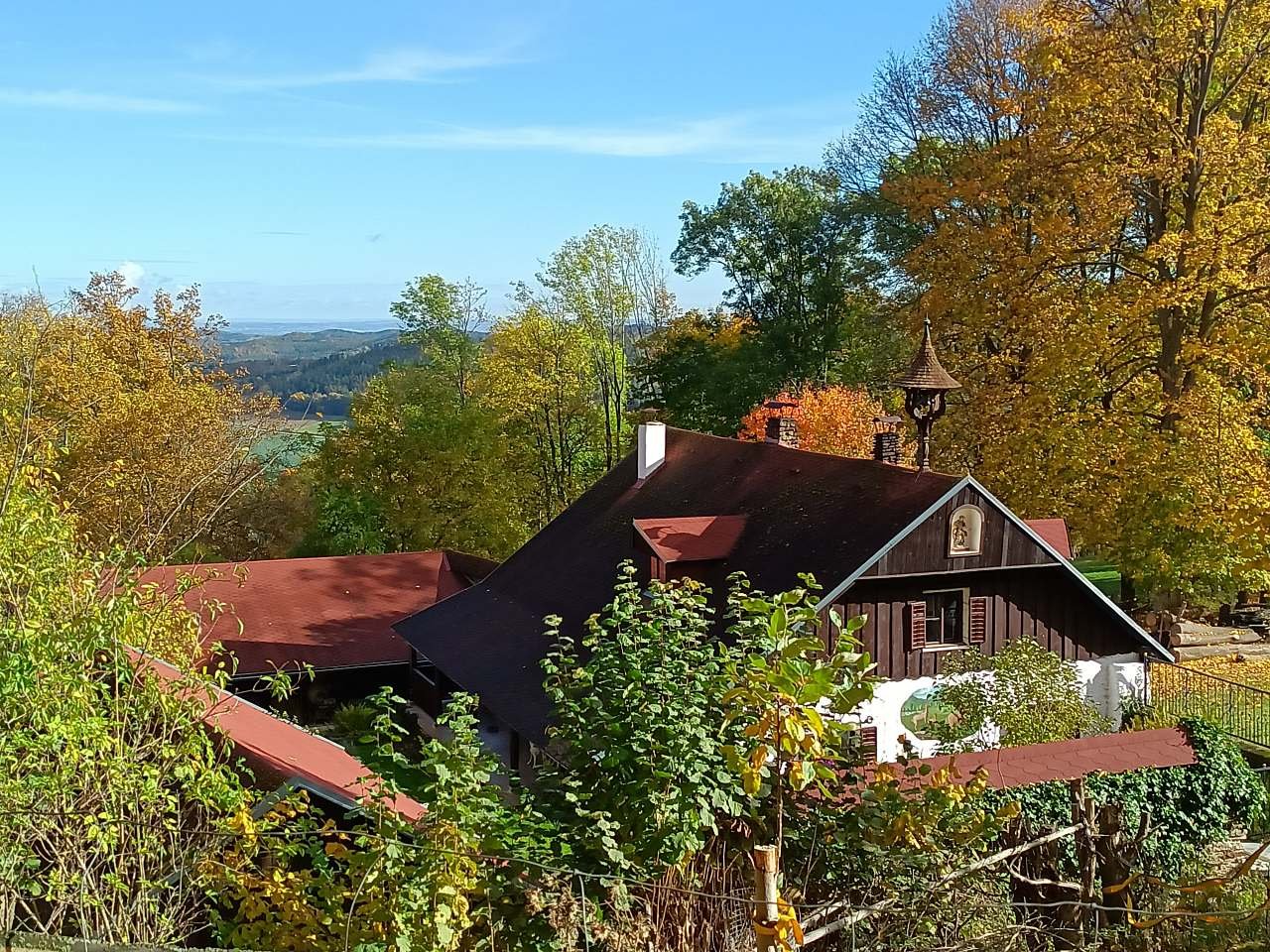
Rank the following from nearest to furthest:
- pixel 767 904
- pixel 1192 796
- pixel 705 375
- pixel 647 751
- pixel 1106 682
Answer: pixel 767 904 < pixel 647 751 < pixel 1192 796 < pixel 1106 682 < pixel 705 375

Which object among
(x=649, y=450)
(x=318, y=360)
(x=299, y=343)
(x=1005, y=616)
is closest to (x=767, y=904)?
(x=1005, y=616)

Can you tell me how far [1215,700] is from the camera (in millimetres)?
18203

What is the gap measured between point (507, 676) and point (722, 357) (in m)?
22.1

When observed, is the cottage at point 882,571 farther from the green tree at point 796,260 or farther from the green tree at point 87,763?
the green tree at point 796,260

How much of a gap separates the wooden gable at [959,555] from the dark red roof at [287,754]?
24.3ft

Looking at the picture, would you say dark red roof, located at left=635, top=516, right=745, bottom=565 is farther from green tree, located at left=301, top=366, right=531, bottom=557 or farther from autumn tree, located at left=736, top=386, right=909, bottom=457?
green tree, located at left=301, top=366, right=531, bottom=557

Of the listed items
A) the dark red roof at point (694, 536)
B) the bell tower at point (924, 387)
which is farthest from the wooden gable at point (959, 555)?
the dark red roof at point (694, 536)

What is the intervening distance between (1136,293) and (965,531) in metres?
7.75

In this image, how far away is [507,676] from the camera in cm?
1761

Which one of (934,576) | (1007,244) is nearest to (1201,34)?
(1007,244)

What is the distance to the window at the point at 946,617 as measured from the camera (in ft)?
53.7

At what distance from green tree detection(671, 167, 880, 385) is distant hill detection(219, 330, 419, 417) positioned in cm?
1227

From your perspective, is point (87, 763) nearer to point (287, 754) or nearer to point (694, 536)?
point (287, 754)

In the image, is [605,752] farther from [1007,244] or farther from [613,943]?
[1007,244]
